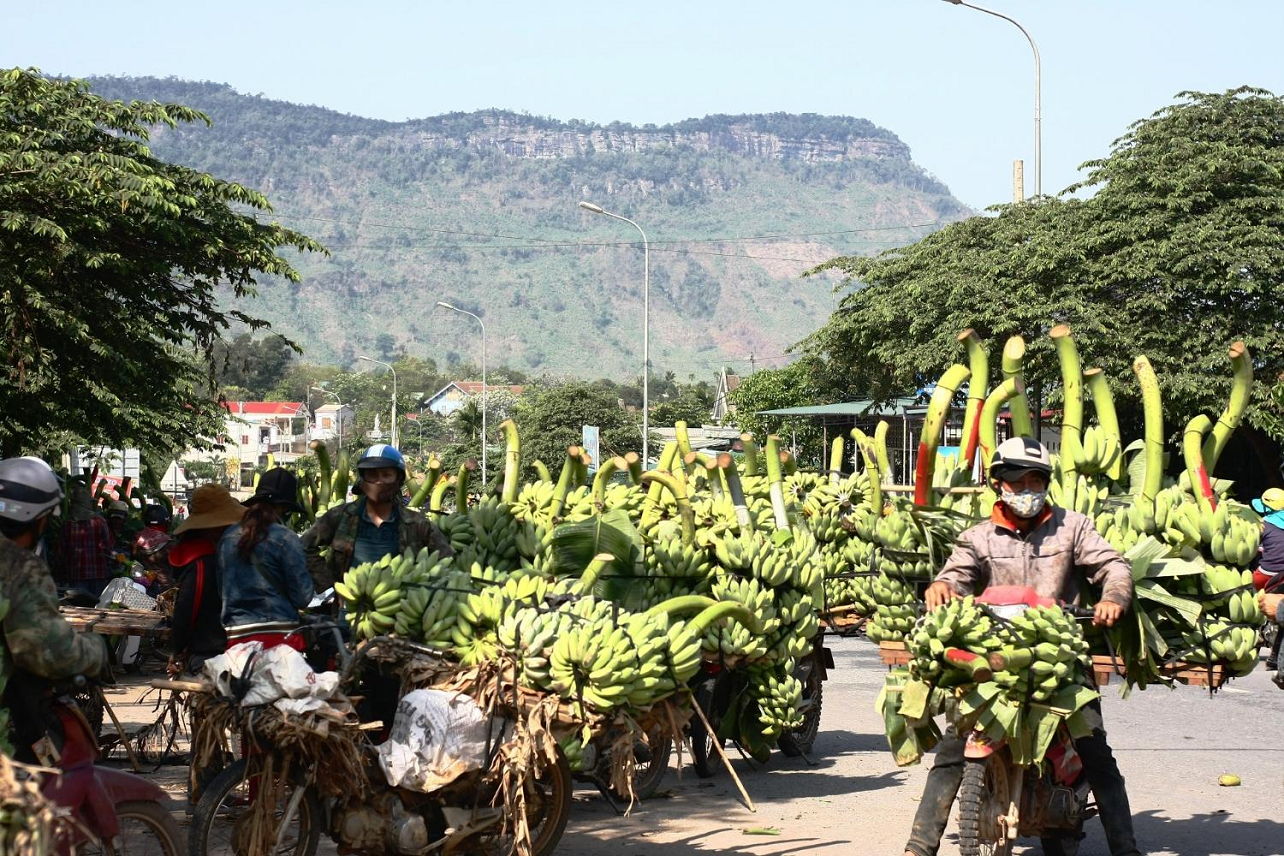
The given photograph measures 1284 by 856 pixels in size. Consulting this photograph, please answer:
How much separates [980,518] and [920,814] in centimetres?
149

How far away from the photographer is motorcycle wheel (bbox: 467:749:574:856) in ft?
19.4

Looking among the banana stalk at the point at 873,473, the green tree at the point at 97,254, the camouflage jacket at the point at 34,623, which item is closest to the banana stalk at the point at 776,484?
the banana stalk at the point at 873,473

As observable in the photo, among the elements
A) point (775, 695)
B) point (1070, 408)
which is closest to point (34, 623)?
point (775, 695)

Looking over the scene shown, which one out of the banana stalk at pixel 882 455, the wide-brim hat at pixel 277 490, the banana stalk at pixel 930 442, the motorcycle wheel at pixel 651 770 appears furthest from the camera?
the banana stalk at pixel 882 455

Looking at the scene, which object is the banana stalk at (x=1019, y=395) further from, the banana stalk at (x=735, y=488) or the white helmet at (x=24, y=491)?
the white helmet at (x=24, y=491)

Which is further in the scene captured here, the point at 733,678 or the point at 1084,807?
the point at 733,678

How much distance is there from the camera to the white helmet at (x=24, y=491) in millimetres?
4305

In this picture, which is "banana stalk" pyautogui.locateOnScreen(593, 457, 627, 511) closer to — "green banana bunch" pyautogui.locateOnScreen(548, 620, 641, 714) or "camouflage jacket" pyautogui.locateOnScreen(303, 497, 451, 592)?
"camouflage jacket" pyautogui.locateOnScreen(303, 497, 451, 592)

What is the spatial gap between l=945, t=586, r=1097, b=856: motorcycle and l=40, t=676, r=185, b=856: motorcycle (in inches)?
109

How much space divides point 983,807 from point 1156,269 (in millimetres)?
21979

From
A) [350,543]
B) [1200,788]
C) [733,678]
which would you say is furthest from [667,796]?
[1200,788]

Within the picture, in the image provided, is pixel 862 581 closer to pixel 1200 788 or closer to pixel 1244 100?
pixel 1200 788

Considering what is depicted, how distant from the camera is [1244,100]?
2681cm

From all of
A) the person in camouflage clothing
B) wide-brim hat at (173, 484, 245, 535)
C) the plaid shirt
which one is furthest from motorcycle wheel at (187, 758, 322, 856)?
the plaid shirt
